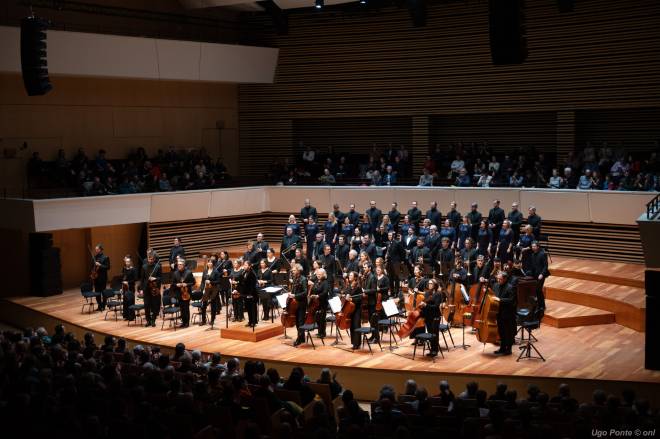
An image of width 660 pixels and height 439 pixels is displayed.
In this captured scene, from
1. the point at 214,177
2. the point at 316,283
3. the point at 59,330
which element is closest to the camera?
the point at 59,330

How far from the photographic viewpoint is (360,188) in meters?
18.8

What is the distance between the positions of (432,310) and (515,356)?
132 centimetres

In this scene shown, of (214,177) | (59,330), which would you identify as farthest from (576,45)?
(59,330)

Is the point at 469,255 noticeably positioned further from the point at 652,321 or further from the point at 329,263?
the point at 652,321

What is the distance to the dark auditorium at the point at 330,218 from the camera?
748 cm

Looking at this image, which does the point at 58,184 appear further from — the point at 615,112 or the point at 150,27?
the point at 615,112

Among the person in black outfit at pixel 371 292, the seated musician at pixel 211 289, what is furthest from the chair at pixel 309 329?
the seated musician at pixel 211 289

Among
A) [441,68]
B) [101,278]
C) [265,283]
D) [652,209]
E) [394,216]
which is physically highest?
[441,68]

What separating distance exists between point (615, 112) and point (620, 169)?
2.91 metres

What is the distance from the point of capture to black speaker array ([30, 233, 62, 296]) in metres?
16.3

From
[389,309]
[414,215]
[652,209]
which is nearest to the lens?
[652,209]

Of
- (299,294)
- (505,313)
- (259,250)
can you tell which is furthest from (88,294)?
(505,313)

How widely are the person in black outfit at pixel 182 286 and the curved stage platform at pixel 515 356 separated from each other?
29cm

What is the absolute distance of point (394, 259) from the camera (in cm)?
1434
